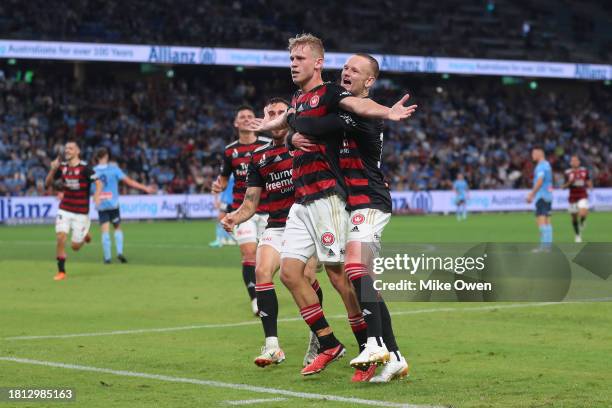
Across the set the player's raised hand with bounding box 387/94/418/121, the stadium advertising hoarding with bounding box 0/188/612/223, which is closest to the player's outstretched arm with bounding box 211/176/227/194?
the player's raised hand with bounding box 387/94/418/121

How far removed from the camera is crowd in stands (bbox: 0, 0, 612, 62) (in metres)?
45.1

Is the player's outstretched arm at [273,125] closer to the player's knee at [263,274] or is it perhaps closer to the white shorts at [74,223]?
the player's knee at [263,274]

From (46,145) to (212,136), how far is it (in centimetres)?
826

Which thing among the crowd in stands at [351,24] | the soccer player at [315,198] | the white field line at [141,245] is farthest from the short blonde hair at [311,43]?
the crowd in stands at [351,24]

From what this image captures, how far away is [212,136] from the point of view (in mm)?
Answer: 48656

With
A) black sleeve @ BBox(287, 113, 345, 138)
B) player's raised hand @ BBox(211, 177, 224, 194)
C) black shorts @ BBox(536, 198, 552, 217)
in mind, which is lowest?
black shorts @ BBox(536, 198, 552, 217)

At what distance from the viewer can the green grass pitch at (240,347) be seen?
8.12 m

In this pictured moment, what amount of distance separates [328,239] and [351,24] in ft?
156

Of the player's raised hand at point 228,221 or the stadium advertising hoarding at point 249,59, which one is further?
the stadium advertising hoarding at point 249,59

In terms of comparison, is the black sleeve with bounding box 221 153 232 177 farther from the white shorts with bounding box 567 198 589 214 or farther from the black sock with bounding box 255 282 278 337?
the white shorts with bounding box 567 198 589 214

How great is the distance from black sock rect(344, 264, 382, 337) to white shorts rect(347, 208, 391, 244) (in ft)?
0.73

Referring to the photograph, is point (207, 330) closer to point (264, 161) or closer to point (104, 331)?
point (104, 331)

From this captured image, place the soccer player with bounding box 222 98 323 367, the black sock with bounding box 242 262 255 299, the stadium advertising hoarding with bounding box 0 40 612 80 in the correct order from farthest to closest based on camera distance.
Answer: the stadium advertising hoarding with bounding box 0 40 612 80 → the black sock with bounding box 242 262 255 299 → the soccer player with bounding box 222 98 323 367

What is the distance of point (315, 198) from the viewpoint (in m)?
8.80
